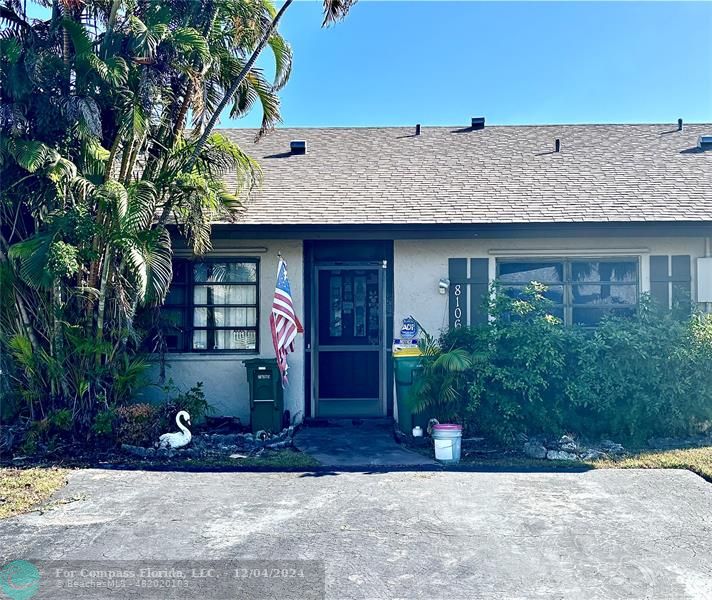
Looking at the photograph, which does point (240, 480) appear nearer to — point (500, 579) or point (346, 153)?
point (500, 579)

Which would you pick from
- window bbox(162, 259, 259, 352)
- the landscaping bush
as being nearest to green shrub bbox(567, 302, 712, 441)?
the landscaping bush

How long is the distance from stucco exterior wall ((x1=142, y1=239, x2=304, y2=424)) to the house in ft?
0.07

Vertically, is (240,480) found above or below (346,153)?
below

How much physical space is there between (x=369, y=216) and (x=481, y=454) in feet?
11.5

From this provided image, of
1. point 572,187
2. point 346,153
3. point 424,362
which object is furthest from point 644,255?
point 346,153

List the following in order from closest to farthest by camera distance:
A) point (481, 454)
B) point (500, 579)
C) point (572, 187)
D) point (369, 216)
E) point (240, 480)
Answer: point (500, 579)
point (240, 480)
point (481, 454)
point (369, 216)
point (572, 187)

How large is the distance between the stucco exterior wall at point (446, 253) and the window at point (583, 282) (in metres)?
0.14

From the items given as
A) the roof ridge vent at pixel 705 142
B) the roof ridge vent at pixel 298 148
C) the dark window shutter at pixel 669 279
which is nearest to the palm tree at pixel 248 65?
the roof ridge vent at pixel 298 148

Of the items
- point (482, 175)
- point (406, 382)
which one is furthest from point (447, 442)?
point (482, 175)

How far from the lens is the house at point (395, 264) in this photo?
338 inches

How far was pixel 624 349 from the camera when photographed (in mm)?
7590

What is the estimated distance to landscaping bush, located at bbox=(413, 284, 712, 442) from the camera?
750 cm

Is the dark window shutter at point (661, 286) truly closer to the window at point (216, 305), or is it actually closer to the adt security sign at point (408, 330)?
the adt security sign at point (408, 330)

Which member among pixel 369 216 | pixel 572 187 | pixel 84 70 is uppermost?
pixel 84 70
